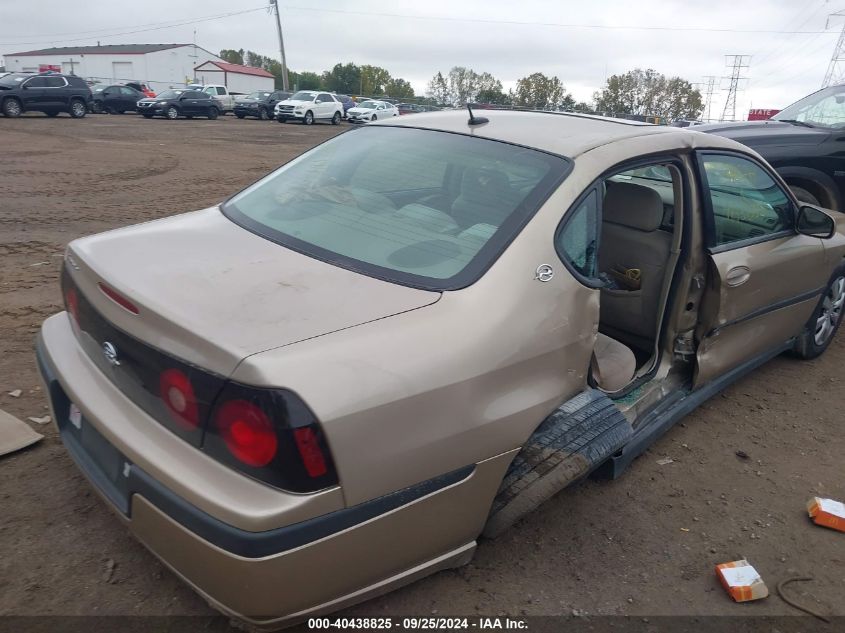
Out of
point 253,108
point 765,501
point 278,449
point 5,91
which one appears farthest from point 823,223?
point 253,108

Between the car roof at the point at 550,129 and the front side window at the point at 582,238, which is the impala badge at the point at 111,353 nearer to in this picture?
the front side window at the point at 582,238

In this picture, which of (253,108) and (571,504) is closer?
(571,504)

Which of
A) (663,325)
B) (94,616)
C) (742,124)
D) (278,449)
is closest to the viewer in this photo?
(278,449)

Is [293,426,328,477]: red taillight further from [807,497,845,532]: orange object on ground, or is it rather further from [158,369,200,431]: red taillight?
[807,497,845,532]: orange object on ground

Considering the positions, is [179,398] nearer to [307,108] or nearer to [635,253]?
[635,253]

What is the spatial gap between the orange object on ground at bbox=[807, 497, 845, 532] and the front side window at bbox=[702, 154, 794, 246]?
1.27 m

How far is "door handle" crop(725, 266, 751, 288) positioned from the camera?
331 centimetres

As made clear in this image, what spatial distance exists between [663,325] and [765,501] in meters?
0.93

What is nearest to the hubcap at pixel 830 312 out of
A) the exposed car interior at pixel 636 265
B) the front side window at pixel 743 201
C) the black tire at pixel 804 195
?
the front side window at pixel 743 201

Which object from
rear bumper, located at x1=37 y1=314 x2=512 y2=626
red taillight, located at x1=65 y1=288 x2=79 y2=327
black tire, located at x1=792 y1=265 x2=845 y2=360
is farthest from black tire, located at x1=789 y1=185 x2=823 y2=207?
red taillight, located at x1=65 y1=288 x2=79 y2=327

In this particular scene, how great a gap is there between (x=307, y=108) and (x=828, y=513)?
32.5 metres

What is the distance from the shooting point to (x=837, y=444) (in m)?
3.66

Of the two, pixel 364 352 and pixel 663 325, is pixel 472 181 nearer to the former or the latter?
pixel 364 352

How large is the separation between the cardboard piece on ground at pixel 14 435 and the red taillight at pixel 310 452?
199 cm
